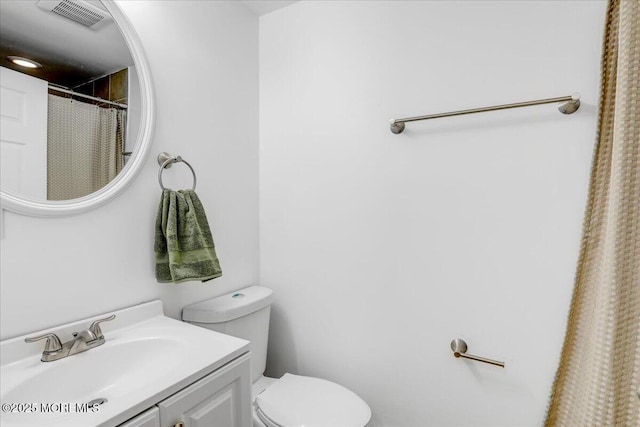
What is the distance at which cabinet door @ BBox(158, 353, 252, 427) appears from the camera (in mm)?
812

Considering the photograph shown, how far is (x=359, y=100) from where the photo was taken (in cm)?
147

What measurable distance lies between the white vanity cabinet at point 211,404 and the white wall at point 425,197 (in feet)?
2.05

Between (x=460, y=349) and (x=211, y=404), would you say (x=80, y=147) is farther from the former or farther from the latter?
(x=460, y=349)

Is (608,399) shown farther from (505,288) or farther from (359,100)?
(359,100)

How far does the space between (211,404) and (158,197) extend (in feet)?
2.52

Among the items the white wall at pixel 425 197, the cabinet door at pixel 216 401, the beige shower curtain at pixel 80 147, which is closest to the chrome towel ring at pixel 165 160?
the beige shower curtain at pixel 80 147

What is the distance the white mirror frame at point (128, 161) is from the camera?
3.08 ft

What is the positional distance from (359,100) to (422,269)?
80 cm

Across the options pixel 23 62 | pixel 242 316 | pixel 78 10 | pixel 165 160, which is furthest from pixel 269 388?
pixel 78 10

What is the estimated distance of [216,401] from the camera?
3.03 feet

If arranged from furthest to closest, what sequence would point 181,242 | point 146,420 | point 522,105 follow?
point 181,242 → point 522,105 → point 146,420

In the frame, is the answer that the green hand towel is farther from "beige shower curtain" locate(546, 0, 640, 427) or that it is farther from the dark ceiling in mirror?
"beige shower curtain" locate(546, 0, 640, 427)

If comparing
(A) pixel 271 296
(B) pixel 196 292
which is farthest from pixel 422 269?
(B) pixel 196 292

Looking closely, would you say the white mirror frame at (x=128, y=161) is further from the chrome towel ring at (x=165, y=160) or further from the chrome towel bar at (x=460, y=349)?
the chrome towel bar at (x=460, y=349)
